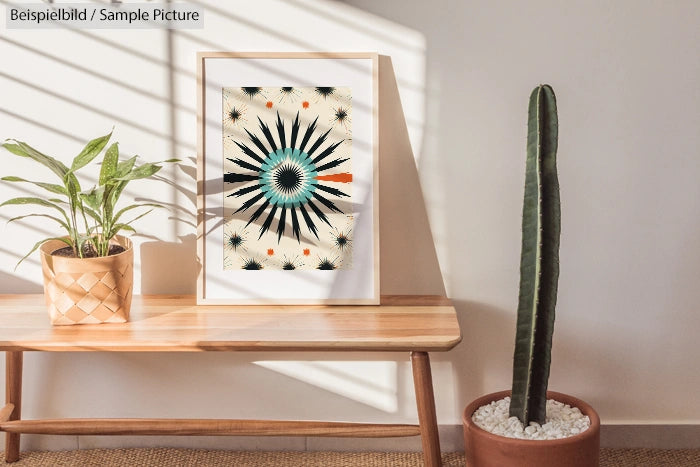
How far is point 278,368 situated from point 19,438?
2.52 feet

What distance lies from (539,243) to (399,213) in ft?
1.52

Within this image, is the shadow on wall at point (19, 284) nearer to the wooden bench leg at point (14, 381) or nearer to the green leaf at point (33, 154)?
the wooden bench leg at point (14, 381)

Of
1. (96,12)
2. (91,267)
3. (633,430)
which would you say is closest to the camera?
(91,267)

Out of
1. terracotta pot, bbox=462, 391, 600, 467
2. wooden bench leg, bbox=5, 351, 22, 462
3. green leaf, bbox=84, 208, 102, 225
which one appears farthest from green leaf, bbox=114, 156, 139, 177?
terracotta pot, bbox=462, 391, 600, 467

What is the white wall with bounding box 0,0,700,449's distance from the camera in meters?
1.86

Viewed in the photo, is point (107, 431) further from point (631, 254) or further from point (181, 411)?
point (631, 254)

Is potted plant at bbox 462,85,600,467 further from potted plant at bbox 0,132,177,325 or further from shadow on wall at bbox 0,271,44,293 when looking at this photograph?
shadow on wall at bbox 0,271,44,293

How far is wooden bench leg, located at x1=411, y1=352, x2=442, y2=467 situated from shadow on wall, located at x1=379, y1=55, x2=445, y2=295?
0.33 meters

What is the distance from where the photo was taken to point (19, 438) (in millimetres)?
2035

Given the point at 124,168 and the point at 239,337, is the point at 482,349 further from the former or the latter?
the point at 124,168

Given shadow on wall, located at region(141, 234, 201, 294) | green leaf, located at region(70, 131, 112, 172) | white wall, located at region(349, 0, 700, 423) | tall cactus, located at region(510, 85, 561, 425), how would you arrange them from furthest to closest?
shadow on wall, located at region(141, 234, 201, 294)
white wall, located at region(349, 0, 700, 423)
green leaf, located at region(70, 131, 112, 172)
tall cactus, located at region(510, 85, 561, 425)

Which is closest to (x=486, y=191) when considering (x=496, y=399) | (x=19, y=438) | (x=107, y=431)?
(x=496, y=399)

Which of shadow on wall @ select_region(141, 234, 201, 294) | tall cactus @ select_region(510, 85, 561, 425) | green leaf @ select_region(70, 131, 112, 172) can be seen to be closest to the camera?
tall cactus @ select_region(510, 85, 561, 425)

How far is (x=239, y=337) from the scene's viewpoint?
1.62 metres
